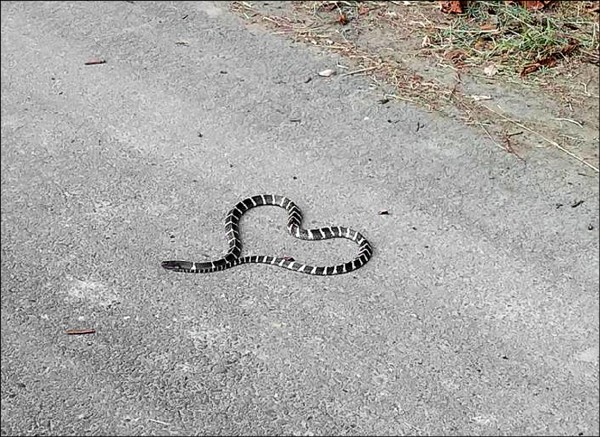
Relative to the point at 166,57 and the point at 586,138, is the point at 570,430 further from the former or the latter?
the point at 166,57

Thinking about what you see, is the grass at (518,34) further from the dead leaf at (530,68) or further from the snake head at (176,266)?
the snake head at (176,266)

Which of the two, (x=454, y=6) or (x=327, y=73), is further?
(x=454, y=6)

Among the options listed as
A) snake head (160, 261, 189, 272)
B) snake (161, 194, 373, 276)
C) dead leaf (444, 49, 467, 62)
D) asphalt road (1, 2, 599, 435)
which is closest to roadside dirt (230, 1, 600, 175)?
dead leaf (444, 49, 467, 62)

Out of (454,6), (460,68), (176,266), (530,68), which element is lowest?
(176,266)

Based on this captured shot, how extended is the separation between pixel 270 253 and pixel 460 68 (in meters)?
3.25

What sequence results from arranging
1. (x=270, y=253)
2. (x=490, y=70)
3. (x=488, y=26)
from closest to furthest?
1. (x=270, y=253)
2. (x=490, y=70)
3. (x=488, y=26)

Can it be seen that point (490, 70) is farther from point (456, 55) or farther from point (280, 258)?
point (280, 258)

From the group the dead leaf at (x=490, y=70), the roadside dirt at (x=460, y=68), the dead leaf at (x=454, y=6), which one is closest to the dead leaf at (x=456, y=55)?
the roadside dirt at (x=460, y=68)

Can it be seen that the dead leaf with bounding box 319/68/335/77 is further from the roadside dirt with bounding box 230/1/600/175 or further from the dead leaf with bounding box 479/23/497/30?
the dead leaf with bounding box 479/23/497/30

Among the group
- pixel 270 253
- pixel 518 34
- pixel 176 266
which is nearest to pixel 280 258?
pixel 270 253

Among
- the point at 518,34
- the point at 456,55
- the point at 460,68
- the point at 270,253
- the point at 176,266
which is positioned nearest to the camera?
the point at 176,266

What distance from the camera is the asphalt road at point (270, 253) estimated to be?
614 centimetres

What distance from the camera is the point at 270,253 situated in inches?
296

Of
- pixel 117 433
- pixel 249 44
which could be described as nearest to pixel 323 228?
pixel 117 433
